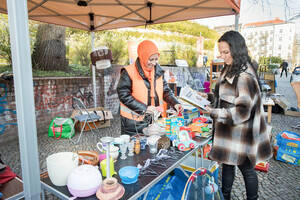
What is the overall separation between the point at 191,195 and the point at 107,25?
414cm

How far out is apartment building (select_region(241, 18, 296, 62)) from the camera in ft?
6.60

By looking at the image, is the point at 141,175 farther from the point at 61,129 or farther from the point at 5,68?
the point at 5,68

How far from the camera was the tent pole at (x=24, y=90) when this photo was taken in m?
0.91

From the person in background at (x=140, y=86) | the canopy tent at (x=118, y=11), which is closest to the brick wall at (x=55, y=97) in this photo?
the canopy tent at (x=118, y=11)

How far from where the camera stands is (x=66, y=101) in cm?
541

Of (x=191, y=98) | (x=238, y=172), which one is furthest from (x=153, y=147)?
(x=238, y=172)

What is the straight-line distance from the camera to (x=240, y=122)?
5.00 feet

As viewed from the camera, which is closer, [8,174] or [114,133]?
[8,174]

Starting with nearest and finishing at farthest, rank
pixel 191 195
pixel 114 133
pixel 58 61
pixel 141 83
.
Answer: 1. pixel 191 195
2. pixel 141 83
3. pixel 114 133
4. pixel 58 61

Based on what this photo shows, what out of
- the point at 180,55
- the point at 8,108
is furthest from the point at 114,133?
the point at 180,55

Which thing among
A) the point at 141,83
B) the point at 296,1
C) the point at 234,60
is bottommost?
the point at 141,83

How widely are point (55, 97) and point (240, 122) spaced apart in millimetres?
4857

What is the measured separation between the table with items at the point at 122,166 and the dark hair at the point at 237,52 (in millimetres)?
701

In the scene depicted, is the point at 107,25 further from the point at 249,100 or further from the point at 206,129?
the point at 249,100
